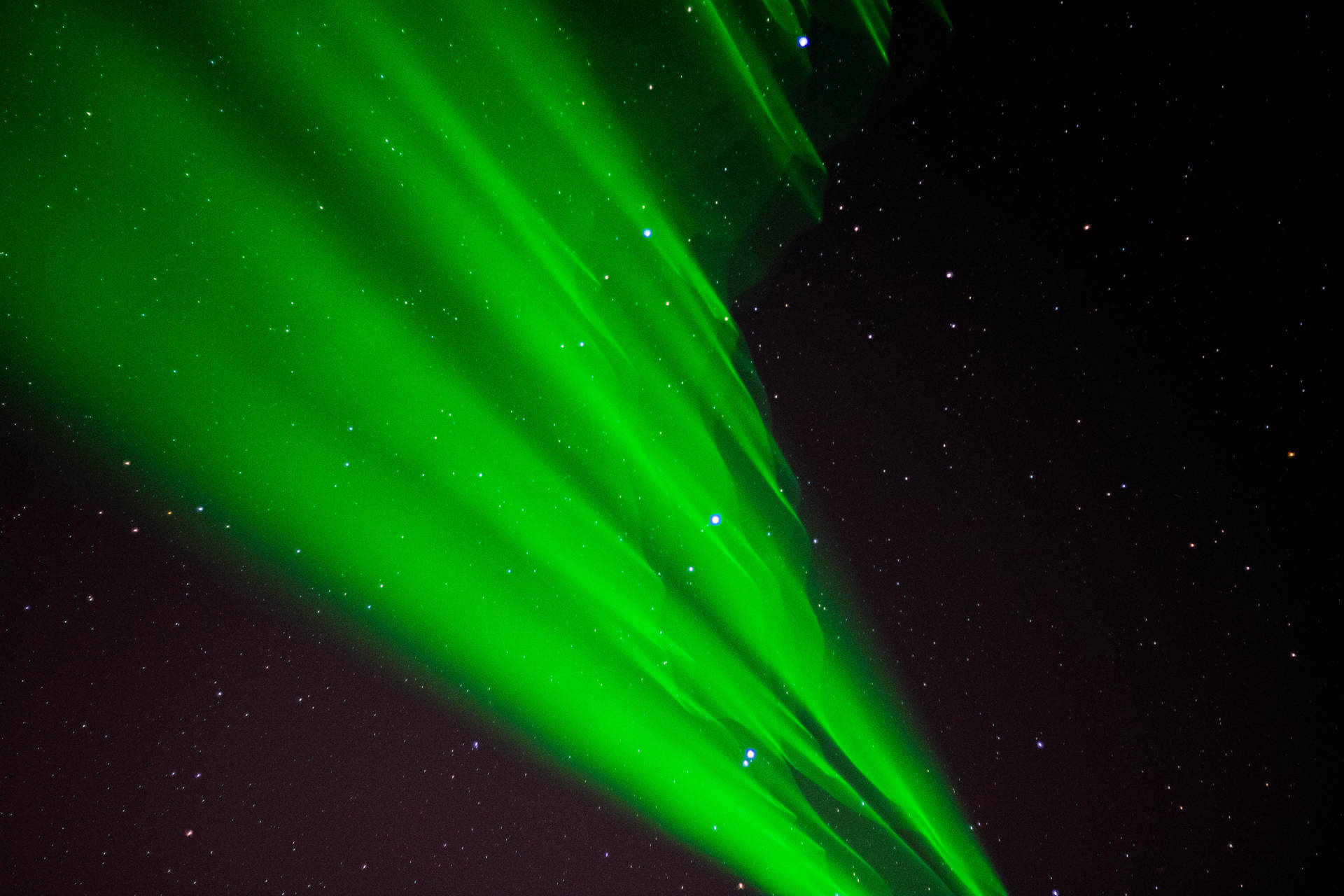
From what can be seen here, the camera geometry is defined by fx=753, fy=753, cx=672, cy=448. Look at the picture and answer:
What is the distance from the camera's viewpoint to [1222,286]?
0.63 meters

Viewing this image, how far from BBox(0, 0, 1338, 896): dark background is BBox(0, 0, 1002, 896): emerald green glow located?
49mm

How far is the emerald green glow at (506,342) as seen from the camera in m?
0.58

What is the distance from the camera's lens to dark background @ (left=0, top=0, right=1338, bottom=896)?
2.03 ft

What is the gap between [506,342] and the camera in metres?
0.67

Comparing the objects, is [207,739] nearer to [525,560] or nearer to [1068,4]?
[525,560]

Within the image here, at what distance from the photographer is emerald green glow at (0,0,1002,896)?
1.92 ft

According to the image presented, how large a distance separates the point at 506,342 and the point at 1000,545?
489mm

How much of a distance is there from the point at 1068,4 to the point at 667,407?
0.48 metres

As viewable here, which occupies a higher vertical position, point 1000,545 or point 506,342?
point 1000,545

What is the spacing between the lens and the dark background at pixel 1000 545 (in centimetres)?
62

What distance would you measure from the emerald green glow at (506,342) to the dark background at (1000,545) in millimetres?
49

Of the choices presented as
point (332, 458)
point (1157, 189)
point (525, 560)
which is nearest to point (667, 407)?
point (525, 560)

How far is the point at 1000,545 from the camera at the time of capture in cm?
70

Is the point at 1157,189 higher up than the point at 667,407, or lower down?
higher up
